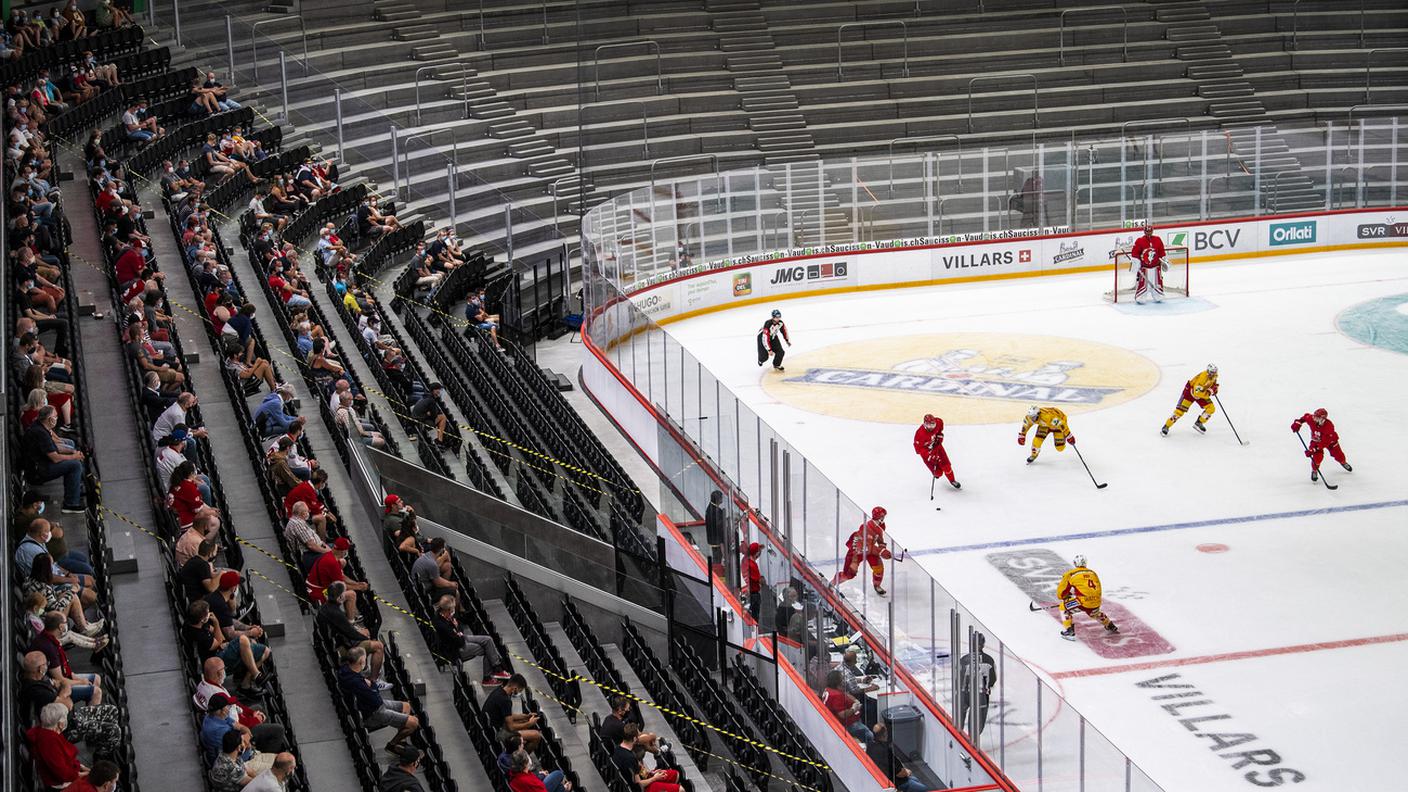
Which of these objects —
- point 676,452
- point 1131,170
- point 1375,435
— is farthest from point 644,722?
point 1131,170

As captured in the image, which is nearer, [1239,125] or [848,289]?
[848,289]

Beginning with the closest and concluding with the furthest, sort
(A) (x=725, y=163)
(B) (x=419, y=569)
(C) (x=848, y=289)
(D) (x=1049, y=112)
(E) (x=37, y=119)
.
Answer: (B) (x=419, y=569)
(E) (x=37, y=119)
(C) (x=848, y=289)
(A) (x=725, y=163)
(D) (x=1049, y=112)

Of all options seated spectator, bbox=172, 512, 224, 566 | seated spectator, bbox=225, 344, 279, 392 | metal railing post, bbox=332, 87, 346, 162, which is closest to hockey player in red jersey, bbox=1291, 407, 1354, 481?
seated spectator, bbox=225, 344, 279, 392

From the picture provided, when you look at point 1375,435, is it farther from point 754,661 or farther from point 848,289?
point 848,289

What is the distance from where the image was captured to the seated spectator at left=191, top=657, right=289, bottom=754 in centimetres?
988

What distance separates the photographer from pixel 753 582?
50.3 ft

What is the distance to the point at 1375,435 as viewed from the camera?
20.4m

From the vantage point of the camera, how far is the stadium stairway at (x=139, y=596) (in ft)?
33.7

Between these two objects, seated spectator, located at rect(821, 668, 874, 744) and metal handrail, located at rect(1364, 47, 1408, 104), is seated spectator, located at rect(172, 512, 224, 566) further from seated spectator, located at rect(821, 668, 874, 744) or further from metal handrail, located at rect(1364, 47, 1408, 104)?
metal handrail, located at rect(1364, 47, 1408, 104)

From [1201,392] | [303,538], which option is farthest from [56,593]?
[1201,392]

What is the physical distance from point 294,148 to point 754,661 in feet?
54.8

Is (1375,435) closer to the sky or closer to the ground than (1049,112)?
closer to the ground

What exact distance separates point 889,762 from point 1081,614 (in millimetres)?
3676

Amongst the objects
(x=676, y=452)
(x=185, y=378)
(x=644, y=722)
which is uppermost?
(x=185, y=378)
